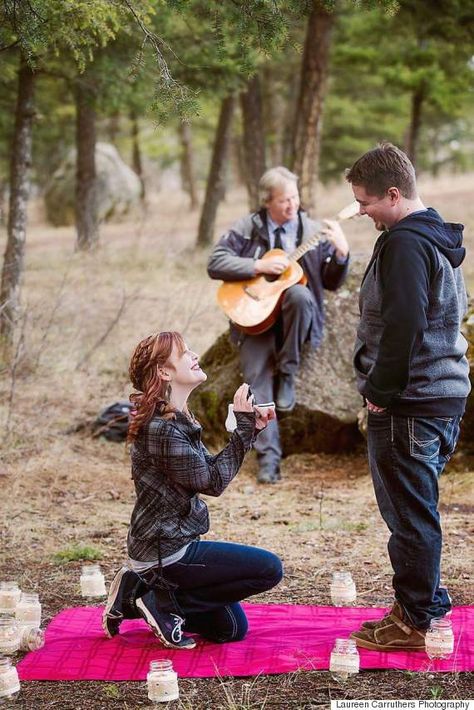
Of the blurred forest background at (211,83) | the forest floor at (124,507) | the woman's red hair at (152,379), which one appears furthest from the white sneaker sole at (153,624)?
the blurred forest background at (211,83)

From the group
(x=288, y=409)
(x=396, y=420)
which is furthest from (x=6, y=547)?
(x=396, y=420)

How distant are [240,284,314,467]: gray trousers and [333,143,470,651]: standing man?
336 centimetres

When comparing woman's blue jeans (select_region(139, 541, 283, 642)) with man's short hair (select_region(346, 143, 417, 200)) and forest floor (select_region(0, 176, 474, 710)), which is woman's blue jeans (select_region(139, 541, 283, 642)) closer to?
forest floor (select_region(0, 176, 474, 710))

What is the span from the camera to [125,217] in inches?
1025

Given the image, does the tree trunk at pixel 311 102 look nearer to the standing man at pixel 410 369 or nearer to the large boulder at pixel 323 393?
the large boulder at pixel 323 393

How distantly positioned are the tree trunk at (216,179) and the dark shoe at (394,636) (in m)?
12.9

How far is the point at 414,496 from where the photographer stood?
3.86 m

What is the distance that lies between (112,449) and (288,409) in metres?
1.59

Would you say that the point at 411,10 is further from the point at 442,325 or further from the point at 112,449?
the point at 442,325

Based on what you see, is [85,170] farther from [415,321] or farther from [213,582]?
[415,321]

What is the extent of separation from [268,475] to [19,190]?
4.17 m

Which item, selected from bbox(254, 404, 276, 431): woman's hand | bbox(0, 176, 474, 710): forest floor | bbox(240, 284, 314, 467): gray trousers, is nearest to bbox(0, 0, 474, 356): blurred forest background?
bbox(0, 176, 474, 710): forest floor

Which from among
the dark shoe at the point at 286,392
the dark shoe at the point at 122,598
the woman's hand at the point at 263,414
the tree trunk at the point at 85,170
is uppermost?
the tree trunk at the point at 85,170

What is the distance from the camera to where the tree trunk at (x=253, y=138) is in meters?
15.9
